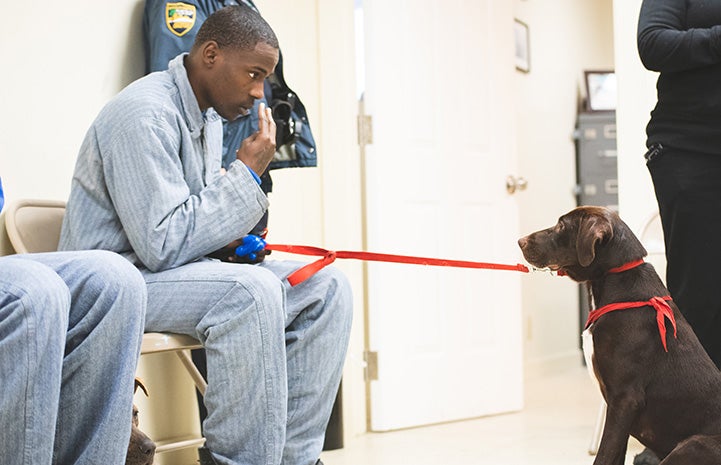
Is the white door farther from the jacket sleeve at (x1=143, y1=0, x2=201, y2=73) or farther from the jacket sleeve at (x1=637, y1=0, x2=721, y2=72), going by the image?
the jacket sleeve at (x1=637, y1=0, x2=721, y2=72)

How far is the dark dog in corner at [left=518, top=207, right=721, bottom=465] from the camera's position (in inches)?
78.9

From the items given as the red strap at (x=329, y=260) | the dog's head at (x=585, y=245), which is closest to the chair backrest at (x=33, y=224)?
the red strap at (x=329, y=260)

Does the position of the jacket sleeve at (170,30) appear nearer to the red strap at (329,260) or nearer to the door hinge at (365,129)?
the red strap at (329,260)

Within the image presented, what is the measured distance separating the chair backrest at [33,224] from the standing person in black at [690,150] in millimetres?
1561

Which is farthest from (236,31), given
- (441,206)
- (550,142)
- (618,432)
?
(550,142)

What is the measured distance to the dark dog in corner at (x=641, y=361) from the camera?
2004mm

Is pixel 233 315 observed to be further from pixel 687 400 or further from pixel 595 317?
pixel 687 400

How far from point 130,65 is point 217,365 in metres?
1.26

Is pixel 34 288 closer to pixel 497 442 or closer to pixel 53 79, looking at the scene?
pixel 53 79

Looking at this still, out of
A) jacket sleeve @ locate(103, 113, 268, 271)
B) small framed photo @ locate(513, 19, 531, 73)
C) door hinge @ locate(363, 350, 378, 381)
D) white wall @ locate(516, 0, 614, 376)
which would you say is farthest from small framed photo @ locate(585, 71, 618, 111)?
jacket sleeve @ locate(103, 113, 268, 271)

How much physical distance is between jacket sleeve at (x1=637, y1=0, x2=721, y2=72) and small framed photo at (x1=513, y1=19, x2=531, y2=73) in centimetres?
272

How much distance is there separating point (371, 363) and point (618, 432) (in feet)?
5.70

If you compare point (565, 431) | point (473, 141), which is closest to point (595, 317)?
point (565, 431)

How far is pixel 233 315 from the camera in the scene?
190cm
